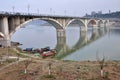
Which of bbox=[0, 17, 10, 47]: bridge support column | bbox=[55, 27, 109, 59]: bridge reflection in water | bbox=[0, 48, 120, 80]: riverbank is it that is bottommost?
bbox=[55, 27, 109, 59]: bridge reflection in water

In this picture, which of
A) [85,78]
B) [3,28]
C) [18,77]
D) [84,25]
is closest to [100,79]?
[85,78]

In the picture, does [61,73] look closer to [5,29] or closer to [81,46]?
[5,29]

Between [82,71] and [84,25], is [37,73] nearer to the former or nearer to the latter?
[82,71]

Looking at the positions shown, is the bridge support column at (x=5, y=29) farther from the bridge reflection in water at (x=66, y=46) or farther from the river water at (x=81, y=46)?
the bridge reflection in water at (x=66, y=46)

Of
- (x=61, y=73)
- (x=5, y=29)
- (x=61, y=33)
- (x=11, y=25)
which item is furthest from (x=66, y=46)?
(x=61, y=73)

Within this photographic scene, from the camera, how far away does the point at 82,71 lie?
23562 mm

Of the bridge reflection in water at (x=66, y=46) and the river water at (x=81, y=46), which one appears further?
the bridge reflection in water at (x=66, y=46)

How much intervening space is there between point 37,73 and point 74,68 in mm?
4430

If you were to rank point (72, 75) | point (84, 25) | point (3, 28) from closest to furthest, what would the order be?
point (72, 75), point (3, 28), point (84, 25)

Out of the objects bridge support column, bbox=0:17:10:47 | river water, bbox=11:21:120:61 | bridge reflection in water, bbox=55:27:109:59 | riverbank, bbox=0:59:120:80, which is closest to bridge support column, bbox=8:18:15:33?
bridge support column, bbox=0:17:10:47

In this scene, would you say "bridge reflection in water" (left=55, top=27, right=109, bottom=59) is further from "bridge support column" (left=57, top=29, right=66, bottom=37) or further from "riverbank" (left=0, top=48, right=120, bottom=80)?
"riverbank" (left=0, top=48, right=120, bottom=80)

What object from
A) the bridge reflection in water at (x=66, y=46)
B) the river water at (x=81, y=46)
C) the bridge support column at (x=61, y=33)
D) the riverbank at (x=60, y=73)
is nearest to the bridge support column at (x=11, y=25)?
the river water at (x=81, y=46)

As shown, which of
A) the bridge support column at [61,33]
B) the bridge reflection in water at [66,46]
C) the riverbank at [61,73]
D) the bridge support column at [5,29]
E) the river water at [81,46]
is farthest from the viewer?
the bridge support column at [61,33]

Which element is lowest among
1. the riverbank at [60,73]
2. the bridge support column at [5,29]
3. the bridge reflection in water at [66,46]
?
the bridge reflection in water at [66,46]
